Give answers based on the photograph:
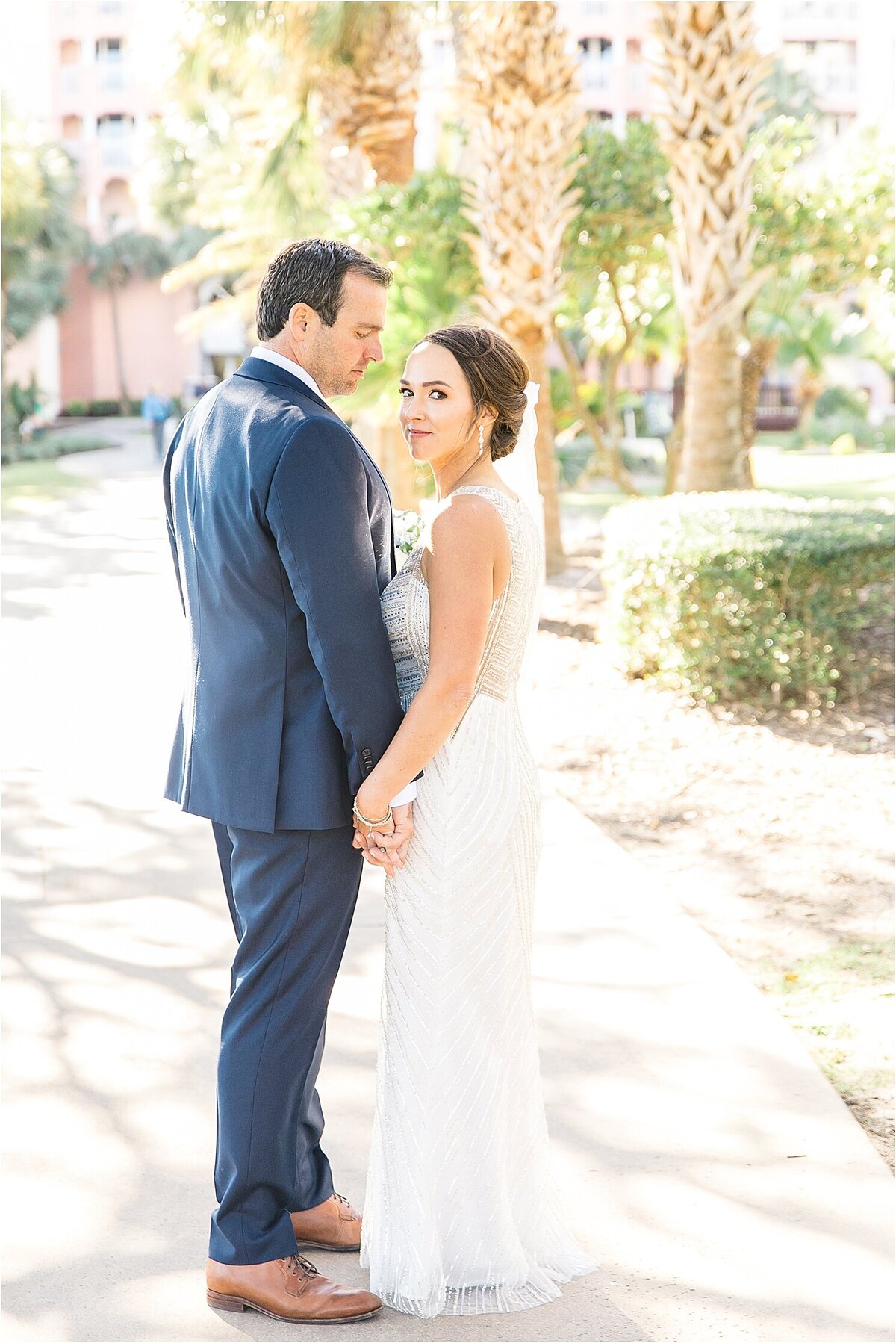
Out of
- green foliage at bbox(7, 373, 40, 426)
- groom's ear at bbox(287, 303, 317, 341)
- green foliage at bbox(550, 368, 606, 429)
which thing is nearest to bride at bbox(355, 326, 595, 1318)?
groom's ear at bbox(287, 303, 317, 341)

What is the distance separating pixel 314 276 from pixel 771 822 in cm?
395

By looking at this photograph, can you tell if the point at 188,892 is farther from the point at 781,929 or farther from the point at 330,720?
the point at 330,720

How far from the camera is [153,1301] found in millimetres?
2693

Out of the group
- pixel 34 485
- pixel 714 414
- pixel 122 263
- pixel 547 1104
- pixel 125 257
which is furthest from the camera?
pixel 122 263

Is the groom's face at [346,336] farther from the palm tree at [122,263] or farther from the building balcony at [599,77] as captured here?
the palm tree at [122,263]

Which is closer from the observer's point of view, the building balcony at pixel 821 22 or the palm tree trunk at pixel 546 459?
the palm tree trunk at pixel 546 459

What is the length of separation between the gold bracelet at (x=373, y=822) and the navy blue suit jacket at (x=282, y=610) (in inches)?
1.1

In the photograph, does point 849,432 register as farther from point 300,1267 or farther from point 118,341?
point 300,1267

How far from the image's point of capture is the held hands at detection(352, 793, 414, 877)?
8.79ft

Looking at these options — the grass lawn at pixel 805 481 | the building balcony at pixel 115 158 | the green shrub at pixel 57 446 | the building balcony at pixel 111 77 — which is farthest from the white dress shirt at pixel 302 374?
the building balcony at pixel 115 158

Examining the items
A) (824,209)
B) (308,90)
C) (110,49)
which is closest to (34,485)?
(308,90)

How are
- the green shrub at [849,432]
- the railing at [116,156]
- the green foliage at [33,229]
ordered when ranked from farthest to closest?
the railing at [116,156] → the green shrub at [849,432] → the green foliage at [33,229]

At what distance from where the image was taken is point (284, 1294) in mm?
2670

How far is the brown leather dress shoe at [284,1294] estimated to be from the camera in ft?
8.75
